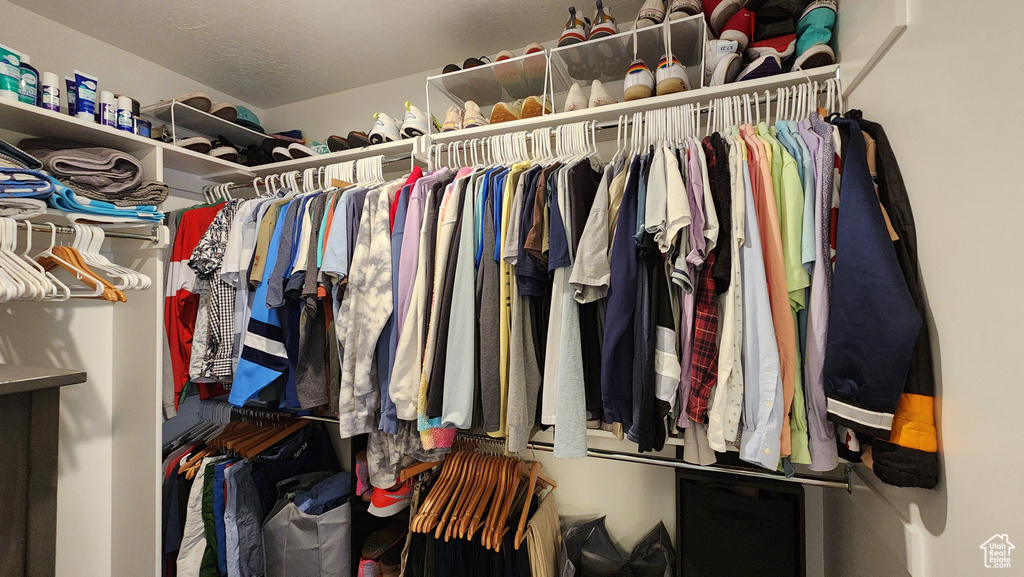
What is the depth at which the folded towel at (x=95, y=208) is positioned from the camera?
1.25 meters

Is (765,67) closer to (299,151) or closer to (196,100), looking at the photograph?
(299,151)

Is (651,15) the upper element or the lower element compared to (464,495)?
upper

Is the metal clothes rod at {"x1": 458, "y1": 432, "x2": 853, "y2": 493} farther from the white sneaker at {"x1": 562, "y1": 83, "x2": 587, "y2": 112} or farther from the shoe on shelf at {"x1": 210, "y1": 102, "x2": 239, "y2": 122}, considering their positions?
the shoe on shelf at {"x1": 210, "y1": 102, "x2": 239, "y2": 122}

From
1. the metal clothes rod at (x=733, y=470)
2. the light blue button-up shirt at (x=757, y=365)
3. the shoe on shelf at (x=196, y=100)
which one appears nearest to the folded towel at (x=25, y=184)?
the shoe on shelf at (x=196, y=100)

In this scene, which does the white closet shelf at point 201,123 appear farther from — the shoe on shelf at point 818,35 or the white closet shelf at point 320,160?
the shoe on shelf at point 818,35

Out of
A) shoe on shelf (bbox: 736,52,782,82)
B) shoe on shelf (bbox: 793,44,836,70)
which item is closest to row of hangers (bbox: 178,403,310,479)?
shoe on shelf (bbox: 736,52,782,82)

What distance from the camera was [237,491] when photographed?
1.71 m

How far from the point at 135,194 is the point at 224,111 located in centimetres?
68

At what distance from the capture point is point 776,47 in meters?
A: 1.37

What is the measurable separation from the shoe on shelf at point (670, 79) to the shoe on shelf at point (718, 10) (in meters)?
0.22

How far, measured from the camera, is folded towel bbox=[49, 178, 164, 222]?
1.25 meters

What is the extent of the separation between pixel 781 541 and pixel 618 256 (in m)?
1.01

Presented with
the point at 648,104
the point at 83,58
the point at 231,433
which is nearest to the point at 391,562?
the point at 231,433

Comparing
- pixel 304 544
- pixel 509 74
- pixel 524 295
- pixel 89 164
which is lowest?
pixel 304 544
